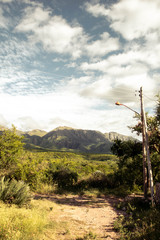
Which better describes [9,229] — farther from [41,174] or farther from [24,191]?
[41,174]

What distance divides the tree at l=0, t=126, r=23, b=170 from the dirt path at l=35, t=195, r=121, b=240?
18.8 ft

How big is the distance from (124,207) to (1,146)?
35.3ft

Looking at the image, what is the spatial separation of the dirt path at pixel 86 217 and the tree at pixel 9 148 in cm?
573

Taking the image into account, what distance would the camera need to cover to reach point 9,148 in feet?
40.4

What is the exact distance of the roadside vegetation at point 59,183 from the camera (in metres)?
6.33

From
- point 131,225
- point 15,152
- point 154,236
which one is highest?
point 15,152

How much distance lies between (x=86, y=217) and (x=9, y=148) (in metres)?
8.30

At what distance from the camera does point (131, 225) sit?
691 centimetres

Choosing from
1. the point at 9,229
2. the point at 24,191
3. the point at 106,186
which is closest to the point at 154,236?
the point at 9,229

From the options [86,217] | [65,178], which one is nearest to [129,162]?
[65,178]

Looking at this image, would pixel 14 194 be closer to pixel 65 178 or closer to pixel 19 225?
pixel 19 225

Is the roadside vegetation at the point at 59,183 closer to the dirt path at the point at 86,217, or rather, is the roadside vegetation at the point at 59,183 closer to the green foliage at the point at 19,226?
the green foliage at the point at 19,226

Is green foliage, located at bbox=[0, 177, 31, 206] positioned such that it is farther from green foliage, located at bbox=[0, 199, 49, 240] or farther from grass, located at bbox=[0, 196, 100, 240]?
green foliage, located at bbox=[0, 199, 49, 240]

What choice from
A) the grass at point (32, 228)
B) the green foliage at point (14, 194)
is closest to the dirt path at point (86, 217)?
the grass at point (32, 228)
